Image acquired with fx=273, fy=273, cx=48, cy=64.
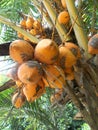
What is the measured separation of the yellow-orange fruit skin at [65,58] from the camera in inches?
28.7

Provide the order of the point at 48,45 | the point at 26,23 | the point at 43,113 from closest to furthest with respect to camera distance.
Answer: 1. the point at 48,45
2. the point at 26,23
3. the point at 43,113

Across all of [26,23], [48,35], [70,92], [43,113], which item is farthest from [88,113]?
[43,113]

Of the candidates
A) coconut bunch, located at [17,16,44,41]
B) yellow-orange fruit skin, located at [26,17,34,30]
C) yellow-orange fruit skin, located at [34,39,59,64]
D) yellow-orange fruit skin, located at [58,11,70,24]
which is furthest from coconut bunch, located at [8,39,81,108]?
yellow-orange fruit skin, located at [26,17,34,30]

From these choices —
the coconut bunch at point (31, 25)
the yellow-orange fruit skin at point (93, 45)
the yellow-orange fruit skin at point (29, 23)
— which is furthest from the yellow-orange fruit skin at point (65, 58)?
the yellow-orange fruit skin at point (29, 23)

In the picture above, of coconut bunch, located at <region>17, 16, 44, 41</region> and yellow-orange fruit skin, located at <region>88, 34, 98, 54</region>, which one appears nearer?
yellow-orange fruit skin, located at <region>88, 34, 98, 54</region>

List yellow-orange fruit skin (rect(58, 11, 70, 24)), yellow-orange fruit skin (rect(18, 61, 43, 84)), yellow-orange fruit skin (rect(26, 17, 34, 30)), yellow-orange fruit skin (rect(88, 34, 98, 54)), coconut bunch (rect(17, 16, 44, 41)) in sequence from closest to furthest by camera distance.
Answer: yellow-orange fruit skin (rect(18, 61, 43, 84)) < yellow-orange fruit skin (rect(88, 34, 98, 54)) < yellow-orange fruit skin (rect(58, 11, 70, 24)) < coconut bunch (rect(17, 16, 44, 41)) < yellow-orange fruit skin (rect(26, 17, 34, 30))

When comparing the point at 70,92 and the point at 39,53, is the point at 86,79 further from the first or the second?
the point at 39,53

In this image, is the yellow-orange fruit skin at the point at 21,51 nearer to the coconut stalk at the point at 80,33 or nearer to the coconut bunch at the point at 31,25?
the coconut stalk at the point at 80,33

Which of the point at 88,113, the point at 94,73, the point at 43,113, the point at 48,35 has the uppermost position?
the point at 48,35

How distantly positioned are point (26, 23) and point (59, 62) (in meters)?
0.75

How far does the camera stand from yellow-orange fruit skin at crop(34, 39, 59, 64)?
0.68 metres

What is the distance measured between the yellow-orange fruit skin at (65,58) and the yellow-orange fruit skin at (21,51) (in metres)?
0.08

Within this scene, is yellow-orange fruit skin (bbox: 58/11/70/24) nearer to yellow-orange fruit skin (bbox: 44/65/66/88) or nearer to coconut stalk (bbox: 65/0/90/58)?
coconut stalk (bbox: 65/0/90/58)

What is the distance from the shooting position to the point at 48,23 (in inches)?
46.1
